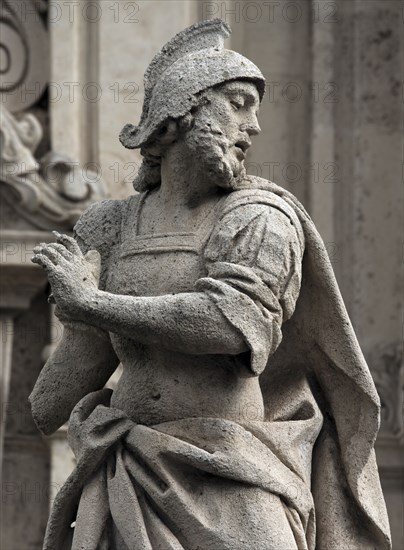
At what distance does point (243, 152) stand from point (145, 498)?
1202 millimetres

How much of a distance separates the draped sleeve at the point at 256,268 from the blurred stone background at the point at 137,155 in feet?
14.8

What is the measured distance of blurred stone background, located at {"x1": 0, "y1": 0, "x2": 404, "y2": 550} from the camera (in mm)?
14727

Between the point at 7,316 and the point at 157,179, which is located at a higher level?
the point at 157,179

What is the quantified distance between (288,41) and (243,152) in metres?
5.12

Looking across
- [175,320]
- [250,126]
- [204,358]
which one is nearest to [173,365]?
[204,358]

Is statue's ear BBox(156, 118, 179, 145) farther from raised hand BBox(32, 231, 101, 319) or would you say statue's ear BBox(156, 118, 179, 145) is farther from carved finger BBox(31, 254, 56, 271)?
carved finger BBox(31, 254, 56, 271)

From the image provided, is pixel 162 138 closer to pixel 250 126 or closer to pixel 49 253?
pixel 250 126

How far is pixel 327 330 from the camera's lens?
10.4 m

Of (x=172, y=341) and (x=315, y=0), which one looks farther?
(x=315, y=0)

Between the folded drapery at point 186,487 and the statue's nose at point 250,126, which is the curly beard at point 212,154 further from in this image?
the folded drapery at point 186,487

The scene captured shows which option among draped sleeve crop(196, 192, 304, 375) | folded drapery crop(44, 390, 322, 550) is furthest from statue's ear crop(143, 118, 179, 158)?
folded drapery crop(44, 390, 322, 550)

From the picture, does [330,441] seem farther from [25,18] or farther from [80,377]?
[25,18]

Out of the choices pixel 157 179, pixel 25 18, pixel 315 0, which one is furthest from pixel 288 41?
pixel 157 179

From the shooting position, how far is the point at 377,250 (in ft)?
49.7
